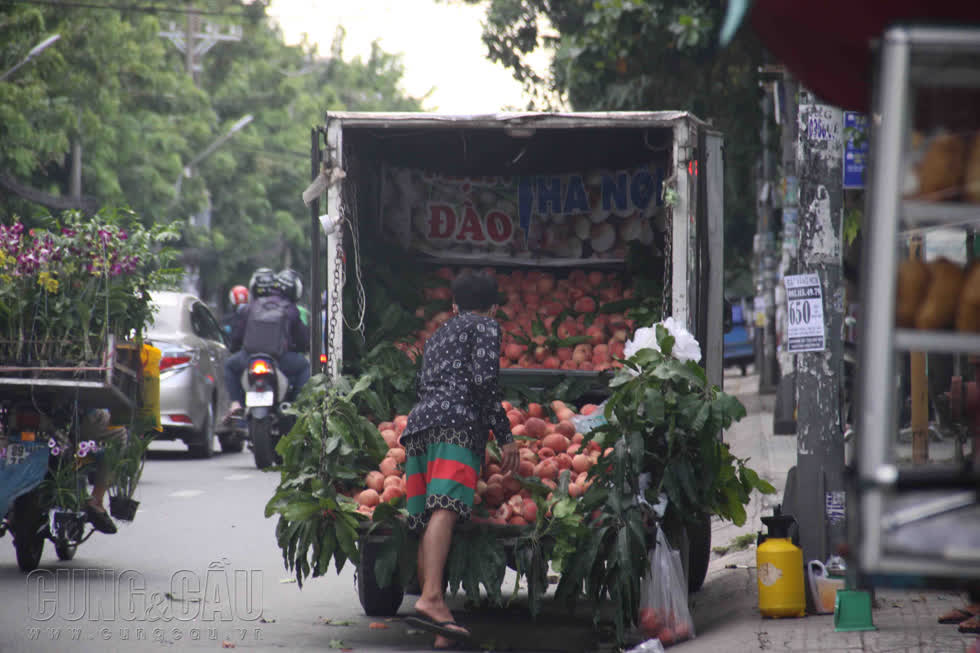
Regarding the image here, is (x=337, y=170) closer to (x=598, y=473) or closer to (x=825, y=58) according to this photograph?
(x=598, y=473)

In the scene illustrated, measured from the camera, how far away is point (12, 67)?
24234 mm

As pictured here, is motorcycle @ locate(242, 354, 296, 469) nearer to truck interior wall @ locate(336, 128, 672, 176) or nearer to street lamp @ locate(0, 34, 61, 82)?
truck interior wall @ locate(336, 128, 672, 176)

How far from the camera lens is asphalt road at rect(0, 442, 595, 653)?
6.80 metres

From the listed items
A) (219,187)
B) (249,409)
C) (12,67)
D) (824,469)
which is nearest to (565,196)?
(824,469)

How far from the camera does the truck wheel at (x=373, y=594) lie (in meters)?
7.39

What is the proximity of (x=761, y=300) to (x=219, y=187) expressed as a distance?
2296 centimetres

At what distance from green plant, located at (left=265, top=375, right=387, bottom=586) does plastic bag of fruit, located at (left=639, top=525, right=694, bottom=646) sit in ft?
4.82

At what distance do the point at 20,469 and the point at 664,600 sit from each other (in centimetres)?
367

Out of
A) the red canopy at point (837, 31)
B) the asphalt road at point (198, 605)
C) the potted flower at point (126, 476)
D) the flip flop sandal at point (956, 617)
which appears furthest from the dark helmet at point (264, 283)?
the red canopy at point (837, 31)

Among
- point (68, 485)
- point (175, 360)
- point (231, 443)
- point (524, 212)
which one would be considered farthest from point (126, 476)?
point (231, 443)

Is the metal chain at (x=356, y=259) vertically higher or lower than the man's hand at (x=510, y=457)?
higher

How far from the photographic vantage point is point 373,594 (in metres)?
7.57

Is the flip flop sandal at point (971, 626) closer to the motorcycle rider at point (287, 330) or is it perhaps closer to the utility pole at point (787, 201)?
the utility pole at point (787, 201)

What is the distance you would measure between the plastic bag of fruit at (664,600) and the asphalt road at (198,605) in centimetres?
54
